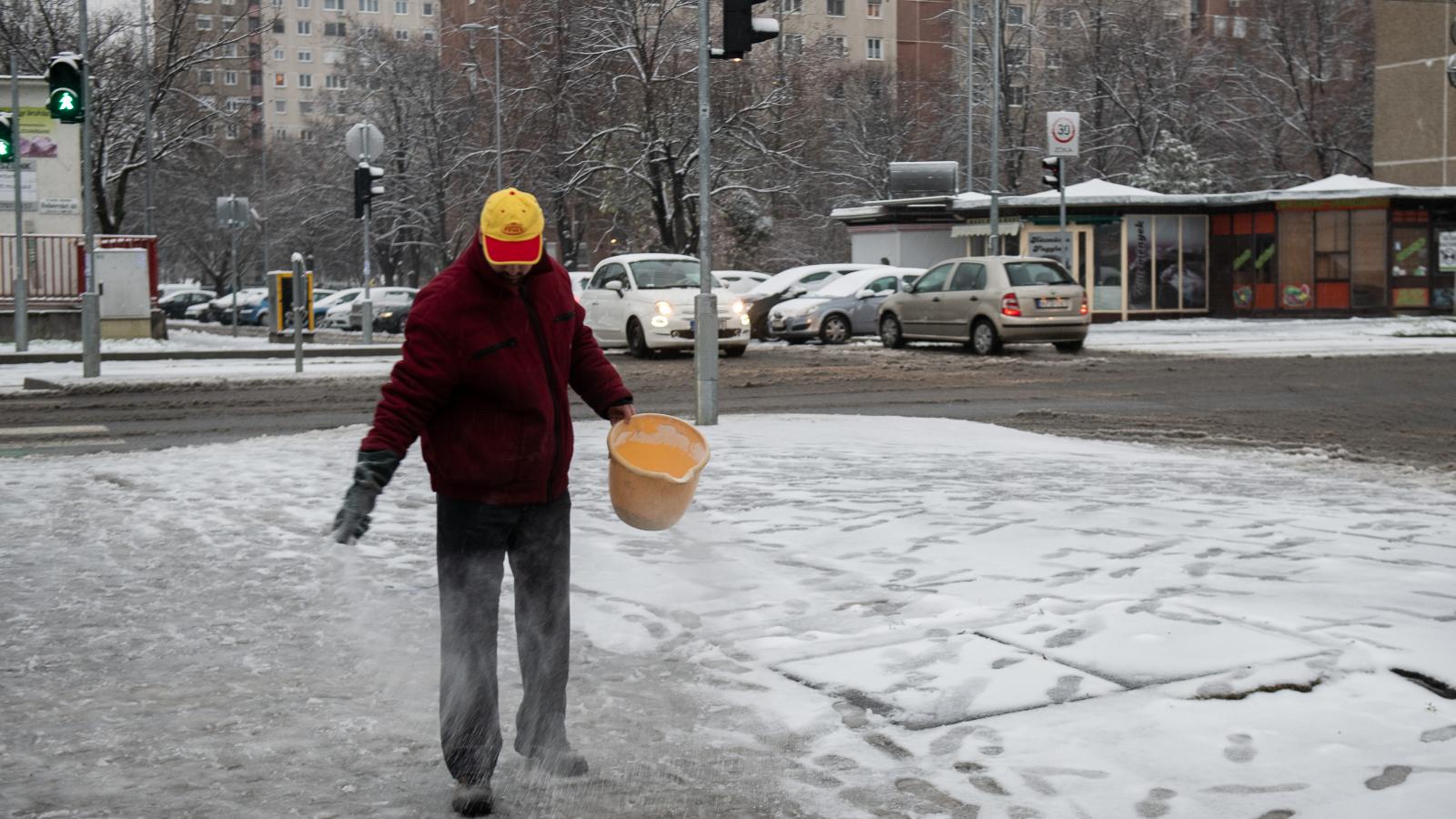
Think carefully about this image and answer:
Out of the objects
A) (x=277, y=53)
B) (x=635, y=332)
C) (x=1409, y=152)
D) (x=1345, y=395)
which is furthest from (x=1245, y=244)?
(x=277, y=53)

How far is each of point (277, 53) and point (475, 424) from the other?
143351 mm

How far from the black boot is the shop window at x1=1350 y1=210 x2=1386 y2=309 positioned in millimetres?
39941

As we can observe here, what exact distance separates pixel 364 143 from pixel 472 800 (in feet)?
90.0

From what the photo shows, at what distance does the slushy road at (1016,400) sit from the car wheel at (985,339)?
607 mm

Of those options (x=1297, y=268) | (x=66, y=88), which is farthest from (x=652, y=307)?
(x=1297, y=268)

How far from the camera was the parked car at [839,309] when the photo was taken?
3095cm

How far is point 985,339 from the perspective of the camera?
25922 millimetres

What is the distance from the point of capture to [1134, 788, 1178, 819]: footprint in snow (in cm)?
429

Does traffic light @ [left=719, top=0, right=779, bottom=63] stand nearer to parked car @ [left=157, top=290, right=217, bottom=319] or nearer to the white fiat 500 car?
the white fiat 500 car

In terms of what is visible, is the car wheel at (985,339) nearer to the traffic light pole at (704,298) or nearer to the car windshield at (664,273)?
the car windshield at (664,273)

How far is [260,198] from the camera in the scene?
8556cm

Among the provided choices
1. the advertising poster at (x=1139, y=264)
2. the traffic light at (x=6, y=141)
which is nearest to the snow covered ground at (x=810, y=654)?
the traffic light at (x=6, y=141)

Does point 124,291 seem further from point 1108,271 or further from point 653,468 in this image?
point 653,468

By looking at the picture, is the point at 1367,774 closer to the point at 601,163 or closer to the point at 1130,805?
the point at 1130,805
